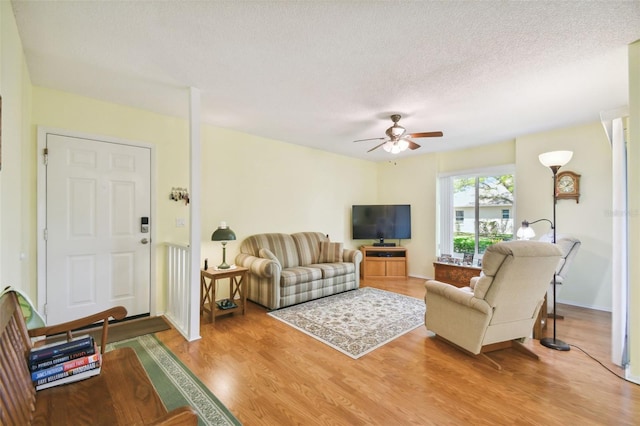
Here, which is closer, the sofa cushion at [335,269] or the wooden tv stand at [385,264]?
the sofa cushion at [335,269]

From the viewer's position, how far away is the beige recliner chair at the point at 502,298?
2213mm

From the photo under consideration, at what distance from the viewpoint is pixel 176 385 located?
205 centimetres

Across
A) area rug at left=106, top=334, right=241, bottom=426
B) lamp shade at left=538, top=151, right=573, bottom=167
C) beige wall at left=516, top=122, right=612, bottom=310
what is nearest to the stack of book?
area rug at left=106, top=334, right=241, bottom=426

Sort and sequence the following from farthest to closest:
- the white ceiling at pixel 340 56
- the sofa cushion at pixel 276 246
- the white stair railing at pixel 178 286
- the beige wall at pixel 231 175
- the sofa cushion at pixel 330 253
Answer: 1. the sofa cushion at pixel 330 253
2. the sofa cushion at pixel 276 246
3. the beige wall at pixel 231 175
4. the white stair railing at pixel 178 286
5. the white ceiling at pixel 340 56

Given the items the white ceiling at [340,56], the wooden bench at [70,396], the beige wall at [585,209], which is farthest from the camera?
the beige wall at [585,209]

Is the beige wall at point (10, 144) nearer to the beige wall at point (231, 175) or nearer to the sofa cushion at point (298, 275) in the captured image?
the beige wall at point (231, 175)

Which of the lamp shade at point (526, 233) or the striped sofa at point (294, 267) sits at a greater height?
the lamp shade at point (526, 233)

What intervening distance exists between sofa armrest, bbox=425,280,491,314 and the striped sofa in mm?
1736

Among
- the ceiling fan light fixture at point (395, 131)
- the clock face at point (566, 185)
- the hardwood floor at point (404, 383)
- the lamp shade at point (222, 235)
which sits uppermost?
the ceiling fan light fixture at point (395, 131)

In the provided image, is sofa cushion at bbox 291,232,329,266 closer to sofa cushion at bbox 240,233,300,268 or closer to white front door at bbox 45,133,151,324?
sofa cushion at bbox 240,233,300,268

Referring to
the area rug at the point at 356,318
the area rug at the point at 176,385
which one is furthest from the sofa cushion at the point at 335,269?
the area rug at the point at 176,385

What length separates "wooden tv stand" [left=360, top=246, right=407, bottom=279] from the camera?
18.0ft

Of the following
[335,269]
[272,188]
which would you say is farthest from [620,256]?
[272,188]

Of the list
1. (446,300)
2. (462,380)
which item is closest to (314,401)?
(462,380)
